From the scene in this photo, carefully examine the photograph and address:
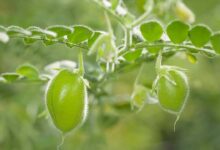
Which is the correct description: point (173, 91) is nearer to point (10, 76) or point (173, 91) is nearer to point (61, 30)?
point (61, 30)

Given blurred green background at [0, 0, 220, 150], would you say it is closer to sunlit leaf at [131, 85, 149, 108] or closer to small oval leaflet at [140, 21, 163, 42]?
sunlit leaf at [131, 85, 149, 108]

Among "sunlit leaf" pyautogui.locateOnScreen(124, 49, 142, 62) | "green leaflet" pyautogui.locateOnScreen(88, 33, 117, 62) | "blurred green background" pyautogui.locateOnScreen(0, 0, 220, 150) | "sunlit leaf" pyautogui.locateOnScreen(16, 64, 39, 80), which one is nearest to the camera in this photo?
"green leaflet" pyautogui.locateOnScreen(88, 33, 117, 62)

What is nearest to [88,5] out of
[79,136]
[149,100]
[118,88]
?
[79,136]

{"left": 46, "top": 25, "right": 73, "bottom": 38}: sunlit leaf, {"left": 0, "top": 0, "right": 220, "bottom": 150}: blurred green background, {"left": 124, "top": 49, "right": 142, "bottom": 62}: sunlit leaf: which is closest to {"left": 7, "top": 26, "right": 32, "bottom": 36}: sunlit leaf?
{"left": 46, "top": 25, "right": 73, "bottom": 38}: sunlit leaf

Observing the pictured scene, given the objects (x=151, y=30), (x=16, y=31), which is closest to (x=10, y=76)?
(x=16, y=31)

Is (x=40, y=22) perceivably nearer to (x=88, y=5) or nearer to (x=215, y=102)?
(x=88, y=5)

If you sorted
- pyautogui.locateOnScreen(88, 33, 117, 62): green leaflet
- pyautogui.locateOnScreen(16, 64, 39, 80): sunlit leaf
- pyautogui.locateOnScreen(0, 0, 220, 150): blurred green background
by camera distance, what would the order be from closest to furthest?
pyautogui.locateOnScreen(88, 33, 117, 62): green leaflet, pyautogui.locateOnScreen(16, 64, 39, 80): sunlit leaf, pyautogui.locateOnScreen(0, 0, 220, 150): blurred green background

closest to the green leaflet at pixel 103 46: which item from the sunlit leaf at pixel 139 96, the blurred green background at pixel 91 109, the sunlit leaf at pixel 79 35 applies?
the sunlit leaf at pixel 79 35
